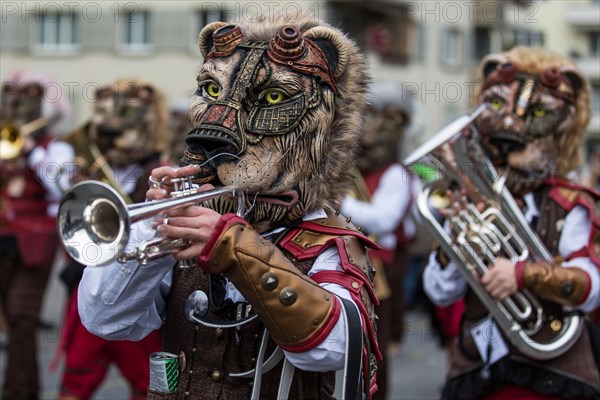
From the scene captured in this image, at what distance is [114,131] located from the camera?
6.41 m

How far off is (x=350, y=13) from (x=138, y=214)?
22.6m

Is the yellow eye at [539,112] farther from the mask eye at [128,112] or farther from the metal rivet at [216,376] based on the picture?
the mask eye at [128,112]

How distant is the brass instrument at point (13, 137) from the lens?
747 centimetres

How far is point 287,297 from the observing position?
2713 millimetres

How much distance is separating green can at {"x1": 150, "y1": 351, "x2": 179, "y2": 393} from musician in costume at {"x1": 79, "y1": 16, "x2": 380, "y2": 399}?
26 millimetres

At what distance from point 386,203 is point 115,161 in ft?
7.59

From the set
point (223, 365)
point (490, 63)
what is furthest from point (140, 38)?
point (223, 365)

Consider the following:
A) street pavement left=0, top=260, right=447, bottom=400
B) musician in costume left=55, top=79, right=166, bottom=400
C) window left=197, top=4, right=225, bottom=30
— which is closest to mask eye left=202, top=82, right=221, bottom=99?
window left=197, top=4, right=225, bottom=30

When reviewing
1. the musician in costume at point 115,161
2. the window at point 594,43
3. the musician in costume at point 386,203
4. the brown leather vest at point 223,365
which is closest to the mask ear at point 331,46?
the brown leather vest at point 223,365

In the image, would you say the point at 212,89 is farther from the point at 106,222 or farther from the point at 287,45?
the point at 106,222

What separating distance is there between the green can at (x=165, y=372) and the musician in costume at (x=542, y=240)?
1.75 m

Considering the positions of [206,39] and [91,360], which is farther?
[91,360]

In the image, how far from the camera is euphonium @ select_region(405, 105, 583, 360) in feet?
14.6

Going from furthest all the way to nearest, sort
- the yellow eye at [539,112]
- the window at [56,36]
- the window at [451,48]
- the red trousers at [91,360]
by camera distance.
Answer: the window at [451,48] → the window at [56,36] → the red trousers at [91,360] → the yellow eye at [539,112]
